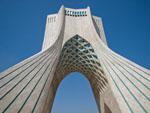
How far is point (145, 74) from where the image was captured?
1011 cm

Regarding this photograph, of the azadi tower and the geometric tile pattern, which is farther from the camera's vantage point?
the geometric tile pattern

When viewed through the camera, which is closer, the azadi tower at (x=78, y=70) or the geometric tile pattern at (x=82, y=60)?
the azadi tower at (x=78, y=70)

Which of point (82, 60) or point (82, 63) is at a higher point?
point (82, 60)

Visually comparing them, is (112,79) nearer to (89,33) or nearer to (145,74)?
(145,74)

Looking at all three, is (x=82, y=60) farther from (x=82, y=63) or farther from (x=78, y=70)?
(x=78, y=70)

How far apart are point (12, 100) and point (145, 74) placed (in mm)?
7729

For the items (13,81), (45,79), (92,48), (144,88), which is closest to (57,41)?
(92,48)

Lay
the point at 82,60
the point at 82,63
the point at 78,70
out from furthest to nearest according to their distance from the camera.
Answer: the point at 78,70 < the point at 82,63 < the point at 82,60

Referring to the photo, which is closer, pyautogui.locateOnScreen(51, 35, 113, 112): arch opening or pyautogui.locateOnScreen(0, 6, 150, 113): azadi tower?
pyautogui.locateOnScreen(0, 6, 150, 113): azadi tower

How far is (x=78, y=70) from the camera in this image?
21203 millimetres

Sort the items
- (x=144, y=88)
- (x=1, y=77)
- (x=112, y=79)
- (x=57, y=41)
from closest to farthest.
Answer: (x=1, y=77) → (x=144, y=88) → (x=112, y=79) → (x=57, y=41)

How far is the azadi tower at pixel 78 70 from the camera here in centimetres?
749

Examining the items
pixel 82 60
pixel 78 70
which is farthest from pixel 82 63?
pixel 78 70

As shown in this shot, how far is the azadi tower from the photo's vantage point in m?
7.49
